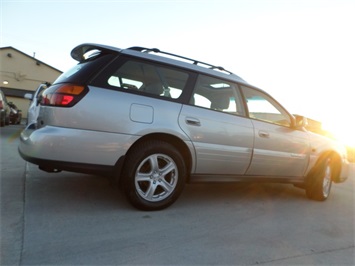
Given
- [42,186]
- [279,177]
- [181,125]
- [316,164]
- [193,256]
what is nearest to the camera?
[193,256]

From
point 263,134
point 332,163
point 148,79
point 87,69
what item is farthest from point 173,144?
point 332,163

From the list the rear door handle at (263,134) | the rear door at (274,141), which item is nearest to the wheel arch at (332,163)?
the rear door at (274,141)

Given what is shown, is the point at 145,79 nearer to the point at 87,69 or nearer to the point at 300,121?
the point at 87,69

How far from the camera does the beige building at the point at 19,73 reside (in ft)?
92.3

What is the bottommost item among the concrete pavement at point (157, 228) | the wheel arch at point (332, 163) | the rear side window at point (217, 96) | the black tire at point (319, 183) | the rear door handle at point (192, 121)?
the concrete pavement at point (157, 228)

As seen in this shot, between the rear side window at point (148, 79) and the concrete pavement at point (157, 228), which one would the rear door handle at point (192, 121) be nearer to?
the rear side window at point (148, 79)

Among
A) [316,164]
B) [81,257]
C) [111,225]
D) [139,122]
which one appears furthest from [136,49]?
[316,164]

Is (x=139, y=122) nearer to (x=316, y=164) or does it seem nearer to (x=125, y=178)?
(x=125, y=178)

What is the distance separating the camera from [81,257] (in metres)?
2.16

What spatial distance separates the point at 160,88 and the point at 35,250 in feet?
6.39

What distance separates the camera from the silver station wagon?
9.17 ft

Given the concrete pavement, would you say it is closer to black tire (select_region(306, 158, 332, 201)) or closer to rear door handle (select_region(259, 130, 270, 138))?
black tire (select_region(306, 158, 332, 201))

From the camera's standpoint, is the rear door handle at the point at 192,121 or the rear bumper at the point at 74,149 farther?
the rear door handle at the point at 192,121

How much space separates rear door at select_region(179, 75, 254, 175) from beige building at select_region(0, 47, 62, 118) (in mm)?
28794
